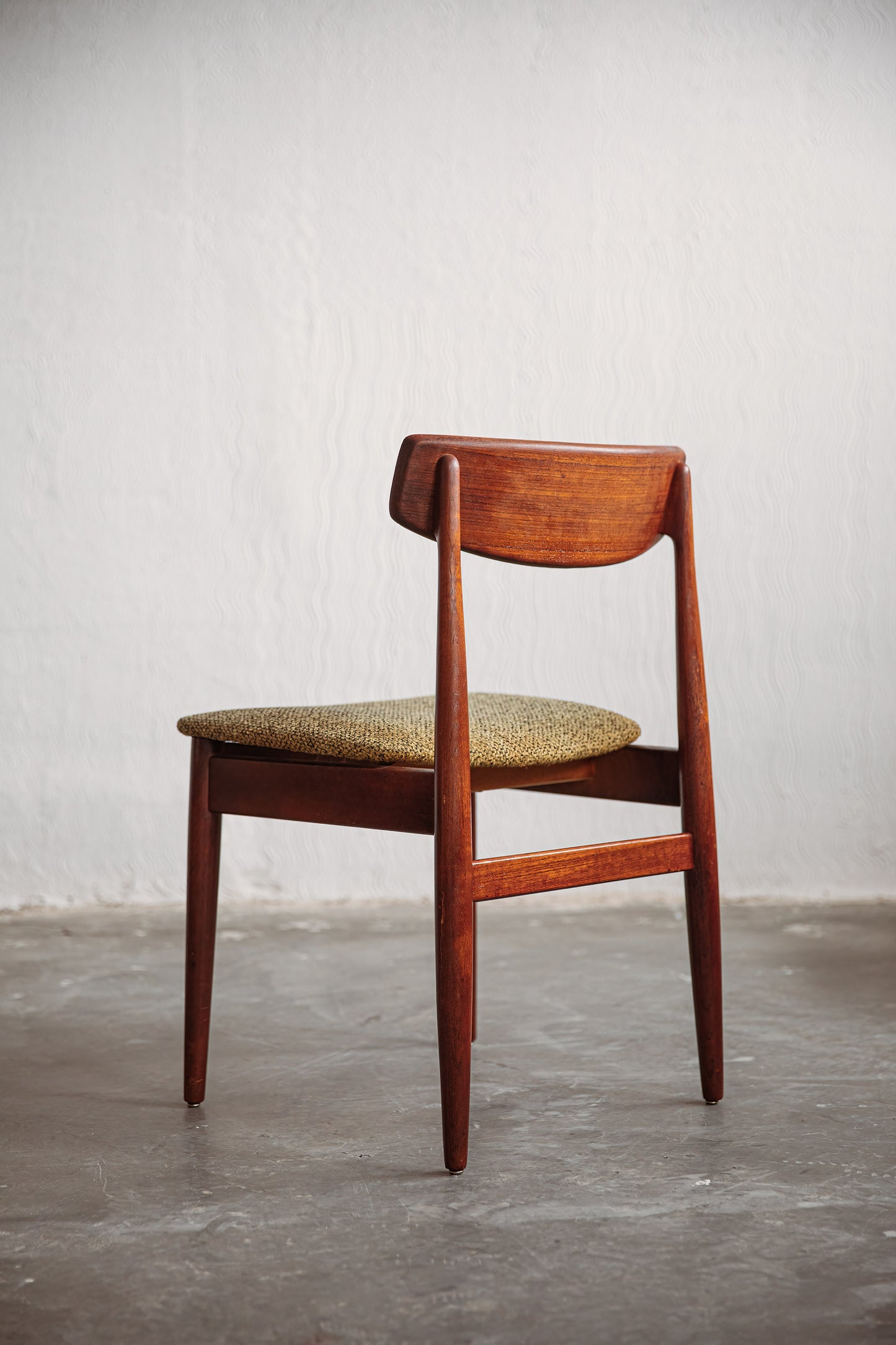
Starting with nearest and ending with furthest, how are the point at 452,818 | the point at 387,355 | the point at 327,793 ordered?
the point at 452,818, the point at 327,793, the point at 387,355

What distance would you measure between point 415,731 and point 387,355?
5.29 feet

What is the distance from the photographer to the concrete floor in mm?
1033

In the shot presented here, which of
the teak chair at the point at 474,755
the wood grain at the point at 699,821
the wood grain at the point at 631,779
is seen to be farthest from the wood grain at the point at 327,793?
the wood grain at the point at 699,821

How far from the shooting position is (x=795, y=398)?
2824mm

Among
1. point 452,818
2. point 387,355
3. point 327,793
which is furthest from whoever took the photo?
point 387,355

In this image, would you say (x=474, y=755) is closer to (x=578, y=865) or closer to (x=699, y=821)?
(x=578, y=865)

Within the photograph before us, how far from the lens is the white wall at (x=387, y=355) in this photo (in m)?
2.76

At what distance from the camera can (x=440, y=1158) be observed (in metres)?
1.35

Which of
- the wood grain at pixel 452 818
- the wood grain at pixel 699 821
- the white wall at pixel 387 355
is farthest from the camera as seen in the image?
the white wall at pixel 387 355

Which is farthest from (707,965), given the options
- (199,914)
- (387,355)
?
(387,355)

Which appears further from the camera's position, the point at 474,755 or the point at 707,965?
the point at 707,965

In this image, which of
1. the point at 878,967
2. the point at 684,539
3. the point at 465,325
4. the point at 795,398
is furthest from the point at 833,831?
the point at 684,539

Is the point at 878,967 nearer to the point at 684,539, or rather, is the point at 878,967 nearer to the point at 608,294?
the point at 684,539

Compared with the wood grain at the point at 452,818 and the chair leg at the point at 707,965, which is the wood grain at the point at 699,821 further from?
the wood grain at the point at 452,818
